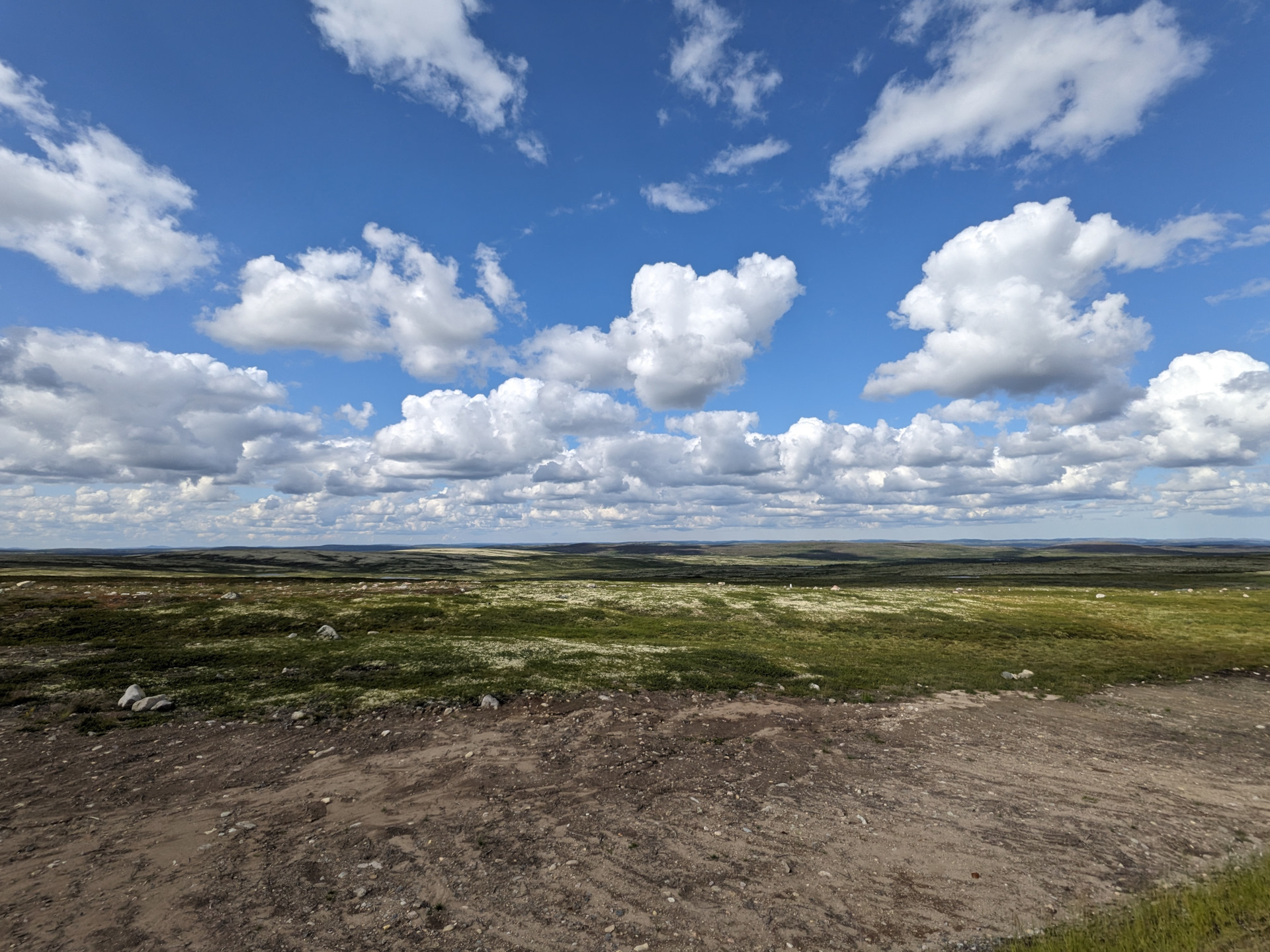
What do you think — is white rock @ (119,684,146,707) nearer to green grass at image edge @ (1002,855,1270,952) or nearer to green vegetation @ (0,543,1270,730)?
green vegetation @ (0,543,1270,730)

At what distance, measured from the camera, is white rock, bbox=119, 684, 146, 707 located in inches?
930

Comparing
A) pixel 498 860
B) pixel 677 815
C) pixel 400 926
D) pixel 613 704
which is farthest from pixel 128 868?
pixel 613 704

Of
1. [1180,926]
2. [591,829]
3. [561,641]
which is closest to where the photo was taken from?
[1180,926]

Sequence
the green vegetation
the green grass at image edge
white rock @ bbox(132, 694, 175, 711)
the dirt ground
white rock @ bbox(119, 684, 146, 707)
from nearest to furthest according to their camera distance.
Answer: the green grass at image edge, the dirt ground, white rock @ bbox(132, 694, 175, 711), white rock @ bbox(119, 684, 146, 707), the green vegetation

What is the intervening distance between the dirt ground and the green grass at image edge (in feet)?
2.32

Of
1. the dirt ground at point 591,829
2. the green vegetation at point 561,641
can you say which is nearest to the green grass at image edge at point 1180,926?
the dirt ground at point 591,829

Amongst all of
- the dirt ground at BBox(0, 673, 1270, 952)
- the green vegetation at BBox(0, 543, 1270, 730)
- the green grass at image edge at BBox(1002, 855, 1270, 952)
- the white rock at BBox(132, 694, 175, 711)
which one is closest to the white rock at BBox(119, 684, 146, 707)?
the white rock at BBox(132, 694, 175, 711)

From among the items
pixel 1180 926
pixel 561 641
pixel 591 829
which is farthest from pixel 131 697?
pixel 1180 926

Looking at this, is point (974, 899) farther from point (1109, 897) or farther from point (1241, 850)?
point (1241, 850)

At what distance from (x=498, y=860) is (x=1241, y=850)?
19.8m

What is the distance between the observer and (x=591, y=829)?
15117 mm

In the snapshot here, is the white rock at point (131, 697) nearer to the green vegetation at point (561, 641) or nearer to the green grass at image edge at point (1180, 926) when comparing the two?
the green vegetation at point (561, 641)

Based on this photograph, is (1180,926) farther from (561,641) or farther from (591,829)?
(561,641)

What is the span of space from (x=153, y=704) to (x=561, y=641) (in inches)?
871
